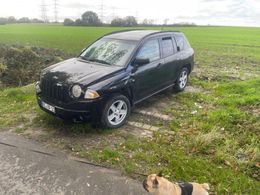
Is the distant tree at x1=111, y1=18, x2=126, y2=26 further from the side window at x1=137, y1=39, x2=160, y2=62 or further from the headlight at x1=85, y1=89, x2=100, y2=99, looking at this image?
the headlight at x1=85, y1=89, x2=100, y2=99

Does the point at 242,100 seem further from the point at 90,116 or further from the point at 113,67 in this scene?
the point at 90,116

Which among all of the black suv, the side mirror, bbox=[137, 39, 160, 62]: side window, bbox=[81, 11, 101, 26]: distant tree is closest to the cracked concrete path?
the black suv

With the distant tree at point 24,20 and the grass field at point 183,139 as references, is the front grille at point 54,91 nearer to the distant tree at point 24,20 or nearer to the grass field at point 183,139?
the grass field at point 183,139

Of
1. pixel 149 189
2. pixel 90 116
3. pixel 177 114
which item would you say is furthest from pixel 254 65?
pixel 149 189

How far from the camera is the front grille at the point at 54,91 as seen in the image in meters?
4.65

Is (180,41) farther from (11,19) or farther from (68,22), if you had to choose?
(11,19)

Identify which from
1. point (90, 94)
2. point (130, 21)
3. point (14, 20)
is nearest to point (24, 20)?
point (14, 20)

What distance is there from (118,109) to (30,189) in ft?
Result: 7.59

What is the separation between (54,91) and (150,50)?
251cm

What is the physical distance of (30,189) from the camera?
3455mm

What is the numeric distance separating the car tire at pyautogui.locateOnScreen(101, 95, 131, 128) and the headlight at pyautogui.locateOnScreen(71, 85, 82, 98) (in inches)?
23.2

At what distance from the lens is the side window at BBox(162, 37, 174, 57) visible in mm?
6515

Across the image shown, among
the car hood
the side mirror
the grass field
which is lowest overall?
the grass field

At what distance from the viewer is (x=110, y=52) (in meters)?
5.77
